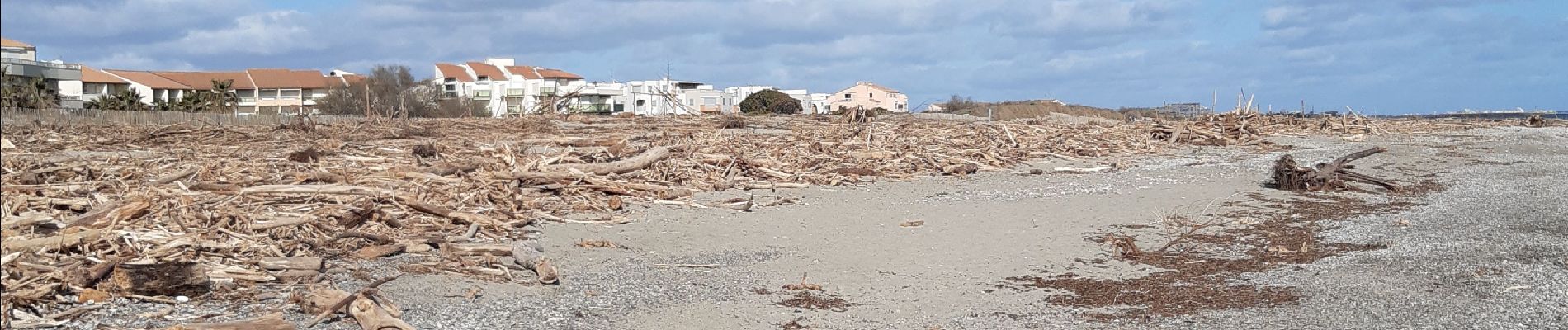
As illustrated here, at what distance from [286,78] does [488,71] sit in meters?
12.7

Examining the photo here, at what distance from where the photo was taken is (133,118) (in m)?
22.5

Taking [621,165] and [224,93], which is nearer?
[621,165]

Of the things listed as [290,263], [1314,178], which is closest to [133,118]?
[290,263]

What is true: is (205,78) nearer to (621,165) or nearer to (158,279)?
(621,165)

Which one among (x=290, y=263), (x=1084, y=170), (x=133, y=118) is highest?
(x=133, y=118)

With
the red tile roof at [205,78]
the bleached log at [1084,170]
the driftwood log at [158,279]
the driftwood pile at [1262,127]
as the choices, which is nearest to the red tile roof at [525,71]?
the red tile roof at [205,78]

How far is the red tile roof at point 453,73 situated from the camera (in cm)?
7378

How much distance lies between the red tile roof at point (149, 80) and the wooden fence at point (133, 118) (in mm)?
35831

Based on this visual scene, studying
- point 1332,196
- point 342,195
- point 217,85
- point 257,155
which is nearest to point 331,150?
point 257,155

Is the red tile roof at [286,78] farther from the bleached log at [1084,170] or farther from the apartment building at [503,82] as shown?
the bleached log at [1084,170]

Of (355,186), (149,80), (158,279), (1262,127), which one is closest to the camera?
(158,279)

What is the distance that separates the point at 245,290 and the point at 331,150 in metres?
8.67

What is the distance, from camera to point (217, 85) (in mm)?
54344

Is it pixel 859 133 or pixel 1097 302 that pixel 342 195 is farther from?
pixel 859 133
